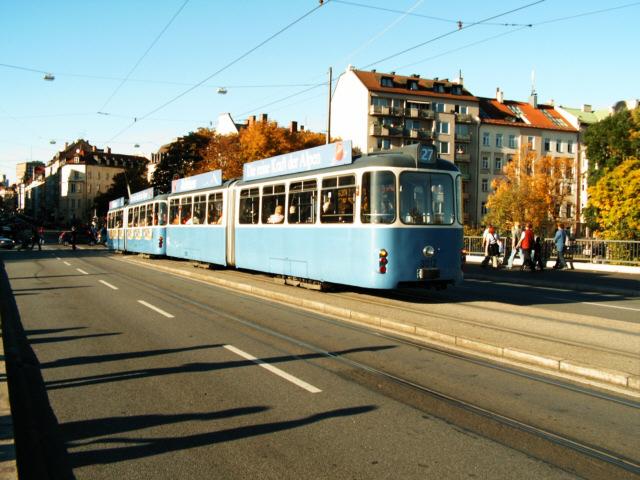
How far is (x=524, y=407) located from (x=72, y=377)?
16.0ft

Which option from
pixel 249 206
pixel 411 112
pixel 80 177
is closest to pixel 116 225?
pixel 249 206

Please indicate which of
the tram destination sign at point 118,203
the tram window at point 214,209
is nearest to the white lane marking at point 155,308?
the tram window at point 214,209

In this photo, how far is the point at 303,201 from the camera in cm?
1569

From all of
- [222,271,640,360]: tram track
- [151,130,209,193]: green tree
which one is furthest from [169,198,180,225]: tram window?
[151,130,209,193]: green tree

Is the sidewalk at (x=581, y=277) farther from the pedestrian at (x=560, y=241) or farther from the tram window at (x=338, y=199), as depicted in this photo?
the tram window at (x=338, y=199)

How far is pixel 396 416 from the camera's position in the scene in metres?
5.65

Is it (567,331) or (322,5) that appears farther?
(322,5)

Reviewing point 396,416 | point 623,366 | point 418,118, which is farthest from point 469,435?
point 418,118

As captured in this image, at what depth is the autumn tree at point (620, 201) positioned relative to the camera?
43.8 m

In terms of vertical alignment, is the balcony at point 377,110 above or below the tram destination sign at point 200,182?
above

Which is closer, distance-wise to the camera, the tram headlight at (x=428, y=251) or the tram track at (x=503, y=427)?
the tram track at (x=503, y=427)

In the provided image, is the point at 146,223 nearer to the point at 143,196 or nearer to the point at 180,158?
the point at 143,196

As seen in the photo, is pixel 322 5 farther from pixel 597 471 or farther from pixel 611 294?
pixel 597 471

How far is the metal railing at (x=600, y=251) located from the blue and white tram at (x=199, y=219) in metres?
15.1
